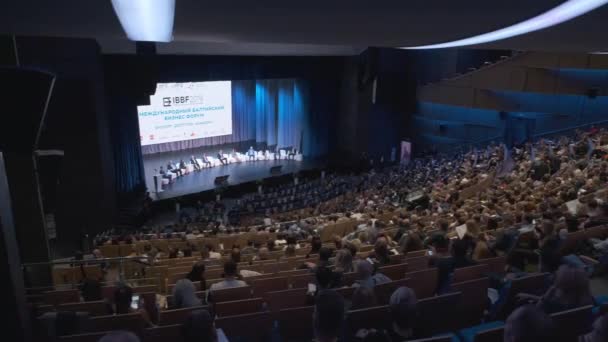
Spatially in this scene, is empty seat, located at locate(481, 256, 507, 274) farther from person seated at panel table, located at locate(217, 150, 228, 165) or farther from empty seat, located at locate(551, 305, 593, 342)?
person seated at panel table, located at locate(217, 150, 228, 165)

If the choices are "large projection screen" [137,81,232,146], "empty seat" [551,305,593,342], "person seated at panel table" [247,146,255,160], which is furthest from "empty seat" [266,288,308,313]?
"person seated at panel table" [247,146,255,160]

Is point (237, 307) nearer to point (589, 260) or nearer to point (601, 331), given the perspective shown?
point (601, 331)

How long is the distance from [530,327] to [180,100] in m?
19.1

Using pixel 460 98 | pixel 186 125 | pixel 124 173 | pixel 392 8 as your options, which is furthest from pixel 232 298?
pixel 460 98

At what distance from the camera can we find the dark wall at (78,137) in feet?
41.8

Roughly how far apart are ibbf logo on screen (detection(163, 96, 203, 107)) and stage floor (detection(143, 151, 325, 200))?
2.50 meters

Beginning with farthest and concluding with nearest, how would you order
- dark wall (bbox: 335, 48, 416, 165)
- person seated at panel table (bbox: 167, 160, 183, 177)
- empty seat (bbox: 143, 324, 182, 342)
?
dark wall (bbox: 335, 48, 416, 165) < person seated at panel table (bbox: 167, 160, 183, 177) < empty seat (bbox: 143, 324, 182, 342)

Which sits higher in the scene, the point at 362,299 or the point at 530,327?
the point at 530,327

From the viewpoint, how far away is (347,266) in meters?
5.03

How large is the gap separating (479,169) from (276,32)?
12.7m

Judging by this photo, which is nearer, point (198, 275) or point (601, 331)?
point (601, 331)

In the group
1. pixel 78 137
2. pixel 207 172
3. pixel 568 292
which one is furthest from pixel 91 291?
pixel 207 172

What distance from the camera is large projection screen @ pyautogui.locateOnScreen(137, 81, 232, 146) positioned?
63.0 feet

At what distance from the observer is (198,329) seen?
2502 mm
